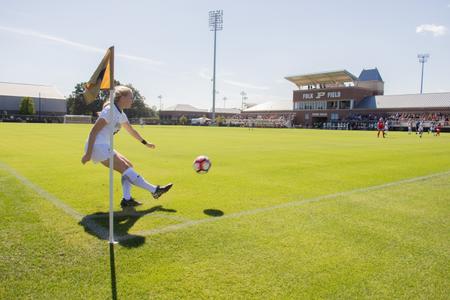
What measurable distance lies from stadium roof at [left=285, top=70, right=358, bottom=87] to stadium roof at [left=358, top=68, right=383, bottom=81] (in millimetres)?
6923

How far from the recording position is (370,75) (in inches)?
3361

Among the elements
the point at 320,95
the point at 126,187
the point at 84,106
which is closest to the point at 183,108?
the point at 84,106

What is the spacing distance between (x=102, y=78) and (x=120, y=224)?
2.00 meters

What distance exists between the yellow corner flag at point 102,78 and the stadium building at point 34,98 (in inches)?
4242

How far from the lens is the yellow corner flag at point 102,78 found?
4.05 m

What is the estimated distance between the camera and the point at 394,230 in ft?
15.8

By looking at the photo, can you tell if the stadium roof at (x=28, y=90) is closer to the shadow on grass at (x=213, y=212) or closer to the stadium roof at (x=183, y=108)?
the stadium roof at (x=183, y=108)

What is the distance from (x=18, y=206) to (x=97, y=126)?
191 cm

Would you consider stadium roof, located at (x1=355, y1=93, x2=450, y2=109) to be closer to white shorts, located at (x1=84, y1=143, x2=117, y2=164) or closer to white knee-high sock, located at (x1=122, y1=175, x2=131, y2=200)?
white knee-high sock, located at (x1=122, y1=175, x2=131, y2=200)

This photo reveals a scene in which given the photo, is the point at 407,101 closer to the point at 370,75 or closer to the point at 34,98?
the point at 370,75

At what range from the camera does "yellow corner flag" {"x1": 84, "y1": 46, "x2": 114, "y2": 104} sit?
13.3 ft

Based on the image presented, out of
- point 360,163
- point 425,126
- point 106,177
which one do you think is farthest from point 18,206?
point 425,126

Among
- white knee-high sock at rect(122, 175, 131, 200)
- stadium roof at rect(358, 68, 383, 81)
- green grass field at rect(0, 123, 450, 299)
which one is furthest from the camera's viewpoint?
stadium roof at rect(358, 68, 383, 81)

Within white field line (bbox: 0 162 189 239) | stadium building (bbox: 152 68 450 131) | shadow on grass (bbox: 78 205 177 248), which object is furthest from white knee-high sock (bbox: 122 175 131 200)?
stadium building (bbox: 152 68 450 131)
